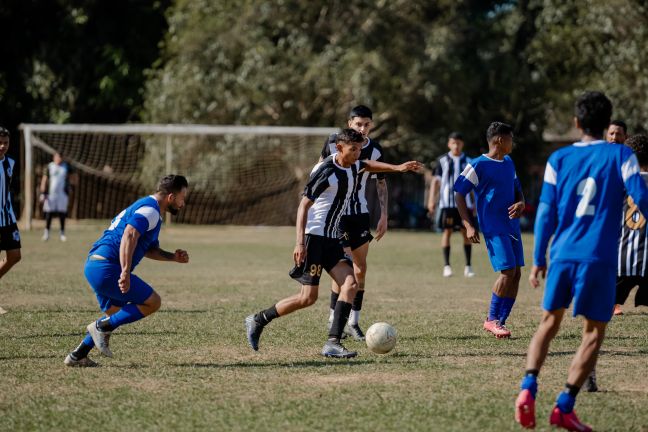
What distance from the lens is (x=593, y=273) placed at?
568 cm

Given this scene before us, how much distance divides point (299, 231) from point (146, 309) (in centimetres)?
147

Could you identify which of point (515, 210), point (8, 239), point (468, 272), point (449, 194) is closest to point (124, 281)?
point (8, 239)

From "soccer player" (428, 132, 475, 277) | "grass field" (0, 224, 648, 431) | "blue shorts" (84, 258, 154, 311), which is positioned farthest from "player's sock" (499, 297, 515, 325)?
"soccer player" (428, 132, 475, 277)

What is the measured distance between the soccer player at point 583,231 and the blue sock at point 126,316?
3.45 m

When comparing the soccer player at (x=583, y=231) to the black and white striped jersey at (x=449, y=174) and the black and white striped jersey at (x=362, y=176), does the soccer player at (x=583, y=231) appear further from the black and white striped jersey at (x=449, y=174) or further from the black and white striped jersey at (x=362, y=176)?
the black and white striped jersey at (x=449, y=174)

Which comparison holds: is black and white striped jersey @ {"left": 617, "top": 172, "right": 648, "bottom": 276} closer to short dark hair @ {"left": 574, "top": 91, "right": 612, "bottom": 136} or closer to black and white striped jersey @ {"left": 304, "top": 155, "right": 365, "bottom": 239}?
black and white striped jersey @ {"left": 304, "top": 155, "right": 365, "bottom": 239}

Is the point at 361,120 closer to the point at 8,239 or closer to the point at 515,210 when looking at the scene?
the point at 515,210

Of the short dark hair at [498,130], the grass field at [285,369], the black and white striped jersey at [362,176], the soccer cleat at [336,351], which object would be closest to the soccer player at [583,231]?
the grass field at [285,369]

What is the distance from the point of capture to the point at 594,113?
5738mm

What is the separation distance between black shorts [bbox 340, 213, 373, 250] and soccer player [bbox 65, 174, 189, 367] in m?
1.86

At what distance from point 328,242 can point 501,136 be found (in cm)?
229

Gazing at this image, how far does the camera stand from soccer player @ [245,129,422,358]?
8.15 m

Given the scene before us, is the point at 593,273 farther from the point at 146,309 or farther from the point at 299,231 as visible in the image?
the point at 146,309

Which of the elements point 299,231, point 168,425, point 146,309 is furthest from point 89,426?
point 299,231
